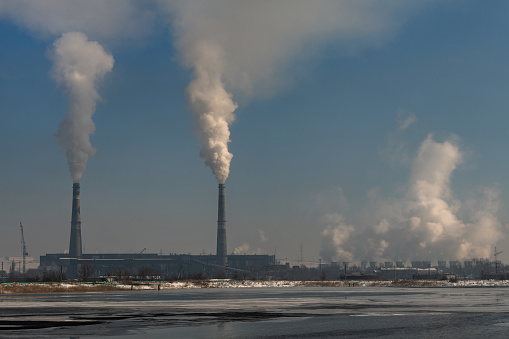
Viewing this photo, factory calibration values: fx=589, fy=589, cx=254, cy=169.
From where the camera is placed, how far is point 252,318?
3828 centimetres

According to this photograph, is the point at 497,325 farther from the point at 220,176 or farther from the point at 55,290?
the point at 220,176

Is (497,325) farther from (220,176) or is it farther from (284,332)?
(220,176)

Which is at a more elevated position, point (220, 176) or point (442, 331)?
point (220, 176)

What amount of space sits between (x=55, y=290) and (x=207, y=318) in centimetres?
7676

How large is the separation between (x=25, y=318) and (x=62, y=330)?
9.43 m

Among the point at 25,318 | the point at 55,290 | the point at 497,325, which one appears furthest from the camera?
the point at 55,290

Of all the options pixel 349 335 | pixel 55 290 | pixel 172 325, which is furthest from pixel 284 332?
pixel 55 290

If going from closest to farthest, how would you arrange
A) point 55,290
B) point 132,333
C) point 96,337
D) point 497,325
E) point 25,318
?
point 96,337, point 132,333, point 497,325, point 25,318, point 55,290

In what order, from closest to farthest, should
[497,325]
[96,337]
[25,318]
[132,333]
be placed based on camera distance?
1. [96,337]
2. [132,333]
3. [497,325]
4. [25,318]

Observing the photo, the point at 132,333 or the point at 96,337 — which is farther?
the point at 132,333

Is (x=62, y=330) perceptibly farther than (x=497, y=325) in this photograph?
No

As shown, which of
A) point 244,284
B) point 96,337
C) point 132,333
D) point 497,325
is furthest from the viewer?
point 244,284

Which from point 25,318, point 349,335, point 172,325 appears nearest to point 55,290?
point 25,318

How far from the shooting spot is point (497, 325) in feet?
107
